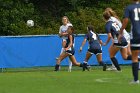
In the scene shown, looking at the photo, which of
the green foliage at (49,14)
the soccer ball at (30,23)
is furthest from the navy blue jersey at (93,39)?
the soccer ball at (30,23)

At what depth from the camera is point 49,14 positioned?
34.1m

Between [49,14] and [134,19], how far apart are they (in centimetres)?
2256

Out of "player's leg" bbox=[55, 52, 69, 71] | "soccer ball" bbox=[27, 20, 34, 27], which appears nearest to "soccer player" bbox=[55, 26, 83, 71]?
"player's leg" bbox=[55, 52, 69, 71]

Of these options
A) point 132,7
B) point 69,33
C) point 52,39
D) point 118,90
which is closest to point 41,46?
point 52,39

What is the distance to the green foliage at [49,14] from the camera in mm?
30359

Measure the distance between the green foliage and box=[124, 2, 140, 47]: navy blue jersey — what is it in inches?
683

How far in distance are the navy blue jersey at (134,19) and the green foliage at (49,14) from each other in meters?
17.4

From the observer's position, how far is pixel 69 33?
18.7 meters

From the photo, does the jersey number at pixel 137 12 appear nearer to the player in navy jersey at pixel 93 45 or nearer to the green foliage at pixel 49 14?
the player in navy jersey at pixel 93 45

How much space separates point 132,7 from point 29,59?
912cm

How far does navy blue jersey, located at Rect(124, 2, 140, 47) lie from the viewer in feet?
38.0

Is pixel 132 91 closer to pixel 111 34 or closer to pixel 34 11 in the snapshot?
pixel 111 34

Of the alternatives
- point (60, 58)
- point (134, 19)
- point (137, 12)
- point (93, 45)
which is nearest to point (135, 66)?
point (134, 19)

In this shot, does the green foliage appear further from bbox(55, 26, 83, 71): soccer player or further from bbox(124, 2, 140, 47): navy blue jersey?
bbox(124, 2, 140, 47): navy blue jersey
